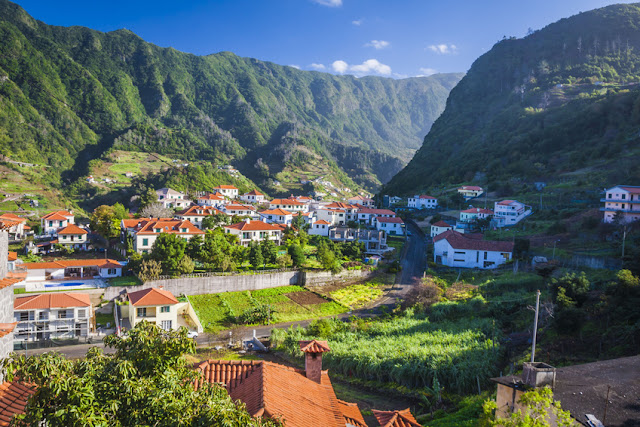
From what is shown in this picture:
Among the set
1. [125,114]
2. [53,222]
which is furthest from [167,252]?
[125,114]

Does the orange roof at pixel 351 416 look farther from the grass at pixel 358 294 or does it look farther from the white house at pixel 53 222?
the white house at pixel 53 222

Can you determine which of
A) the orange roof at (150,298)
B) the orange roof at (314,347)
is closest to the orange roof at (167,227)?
the orange roof at (150,298)

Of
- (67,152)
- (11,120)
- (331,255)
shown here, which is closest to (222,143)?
(67,152)

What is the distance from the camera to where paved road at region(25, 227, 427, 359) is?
24.2 meters

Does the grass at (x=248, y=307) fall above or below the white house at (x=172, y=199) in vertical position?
below

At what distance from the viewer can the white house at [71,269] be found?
32219 mm

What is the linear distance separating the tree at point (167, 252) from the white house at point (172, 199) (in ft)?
103

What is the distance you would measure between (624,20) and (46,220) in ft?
502

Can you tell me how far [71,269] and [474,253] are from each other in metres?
37.9

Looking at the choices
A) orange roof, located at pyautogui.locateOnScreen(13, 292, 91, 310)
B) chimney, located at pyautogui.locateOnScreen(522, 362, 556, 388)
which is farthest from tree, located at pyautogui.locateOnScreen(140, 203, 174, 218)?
chimney, located at pyautogui.locateOnScreen(522, 362, 556, 388)

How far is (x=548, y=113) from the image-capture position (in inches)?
3639

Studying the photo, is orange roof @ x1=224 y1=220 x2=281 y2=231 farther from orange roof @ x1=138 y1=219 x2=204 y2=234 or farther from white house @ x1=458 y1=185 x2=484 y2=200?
white house @ x1=458 y1=185 x2=484 y2=200

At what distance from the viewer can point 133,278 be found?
33125mm

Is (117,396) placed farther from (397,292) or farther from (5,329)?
(397,292)
